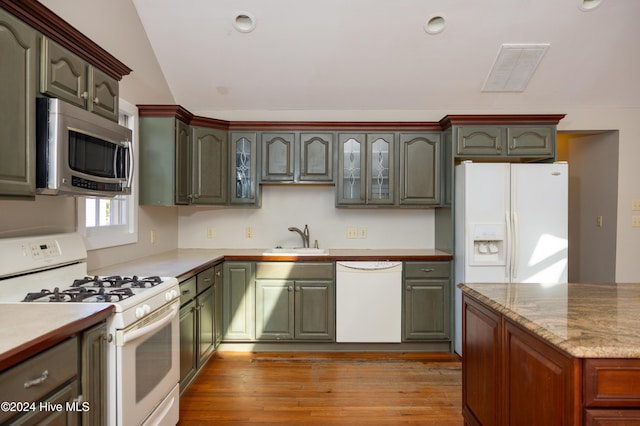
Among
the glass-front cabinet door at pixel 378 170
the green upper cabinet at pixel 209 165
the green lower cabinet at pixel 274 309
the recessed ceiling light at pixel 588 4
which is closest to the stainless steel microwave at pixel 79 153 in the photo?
the green upper cabinet at pixel 209 165

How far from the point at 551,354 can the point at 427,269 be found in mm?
2215

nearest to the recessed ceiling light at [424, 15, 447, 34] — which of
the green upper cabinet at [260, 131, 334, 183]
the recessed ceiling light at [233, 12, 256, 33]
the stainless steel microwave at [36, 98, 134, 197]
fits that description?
the green upper cabinet at [260, 131, 334, 183]

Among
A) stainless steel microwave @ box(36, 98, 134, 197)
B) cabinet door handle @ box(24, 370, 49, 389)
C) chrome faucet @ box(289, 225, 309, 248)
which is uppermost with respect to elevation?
stainless steel microwave @ box(36, 98, 134, 197)

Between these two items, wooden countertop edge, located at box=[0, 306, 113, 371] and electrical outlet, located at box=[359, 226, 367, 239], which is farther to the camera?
electrical outlet, located at box=[359, 226, 367, 239]

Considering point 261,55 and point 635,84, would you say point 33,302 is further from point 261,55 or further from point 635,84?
point 635,84

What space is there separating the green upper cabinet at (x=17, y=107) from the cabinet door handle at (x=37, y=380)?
27.1 inches

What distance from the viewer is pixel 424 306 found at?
3502 mm

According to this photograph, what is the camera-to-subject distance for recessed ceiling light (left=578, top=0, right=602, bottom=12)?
2.95 meters

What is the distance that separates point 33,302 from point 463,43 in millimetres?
3445

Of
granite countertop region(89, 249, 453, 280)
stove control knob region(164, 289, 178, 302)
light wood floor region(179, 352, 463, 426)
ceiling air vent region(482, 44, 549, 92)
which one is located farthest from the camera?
ceiling air vent region(482, 44, 549, 92)

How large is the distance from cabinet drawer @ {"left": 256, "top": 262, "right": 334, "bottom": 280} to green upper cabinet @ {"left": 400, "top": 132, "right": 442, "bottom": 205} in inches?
39.3

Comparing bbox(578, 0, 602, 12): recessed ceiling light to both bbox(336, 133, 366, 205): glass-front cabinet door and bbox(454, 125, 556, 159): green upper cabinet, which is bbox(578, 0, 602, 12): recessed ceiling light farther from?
bbox(336, 133, 366, 205): glass-front cabinet door

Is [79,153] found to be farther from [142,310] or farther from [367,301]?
[367,301]

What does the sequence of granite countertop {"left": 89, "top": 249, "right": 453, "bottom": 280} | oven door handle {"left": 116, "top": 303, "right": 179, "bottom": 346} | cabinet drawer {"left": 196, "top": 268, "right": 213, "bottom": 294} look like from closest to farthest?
oven door handle {"left": 116, "top": 303, "right": 179, "bottom": 346} < granite countertop {"left": 89, "top": 249, "right": 453, "bottom": 280} < cabinet drawer {"left": 196, "top": 268, "right": 213, "bottom": 294}
